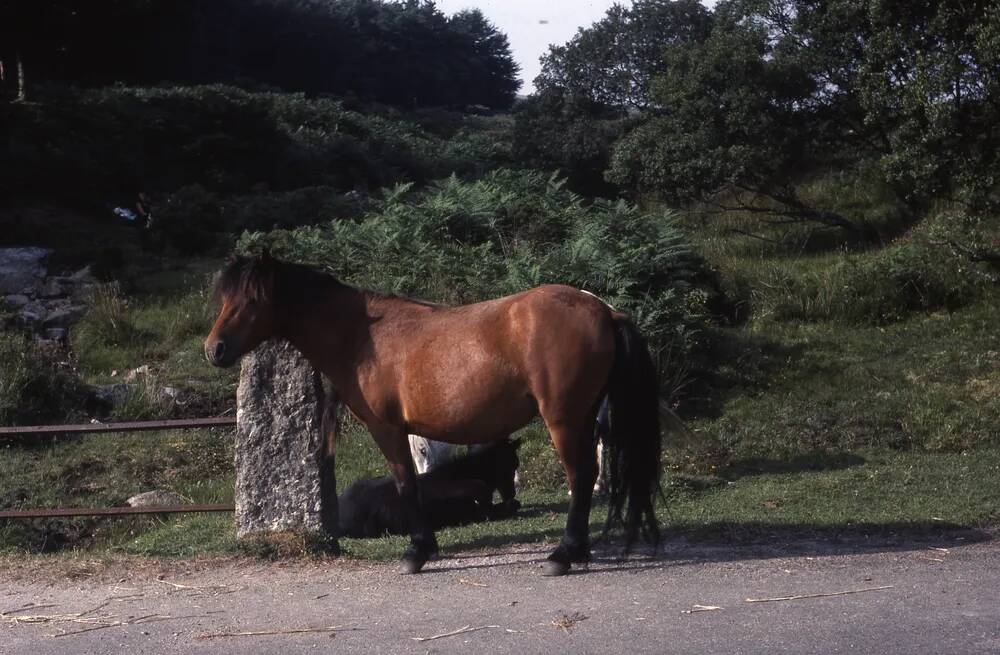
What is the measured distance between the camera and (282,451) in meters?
7.48

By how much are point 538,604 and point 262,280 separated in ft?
8.90

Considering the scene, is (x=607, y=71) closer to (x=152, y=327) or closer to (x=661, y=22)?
(x=661, y=22)

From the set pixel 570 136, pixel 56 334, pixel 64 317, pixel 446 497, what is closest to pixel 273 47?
pixel 570 136

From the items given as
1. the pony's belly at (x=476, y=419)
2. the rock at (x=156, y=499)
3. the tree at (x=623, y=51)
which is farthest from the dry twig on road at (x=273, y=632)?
the tree at (x=623, y=51)

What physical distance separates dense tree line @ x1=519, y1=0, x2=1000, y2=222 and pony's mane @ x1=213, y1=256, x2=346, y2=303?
33.3 ft

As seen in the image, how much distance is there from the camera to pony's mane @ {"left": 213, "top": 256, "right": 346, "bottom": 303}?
270 inches

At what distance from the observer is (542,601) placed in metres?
5.93

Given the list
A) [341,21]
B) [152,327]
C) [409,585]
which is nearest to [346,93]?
[341,21]

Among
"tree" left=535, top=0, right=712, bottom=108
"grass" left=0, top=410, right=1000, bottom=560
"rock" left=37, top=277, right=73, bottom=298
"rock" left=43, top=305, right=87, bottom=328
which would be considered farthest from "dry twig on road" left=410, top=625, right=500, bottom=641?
"tree" left=535, top=0, right=712, bottom=108

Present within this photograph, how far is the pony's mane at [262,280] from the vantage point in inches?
270

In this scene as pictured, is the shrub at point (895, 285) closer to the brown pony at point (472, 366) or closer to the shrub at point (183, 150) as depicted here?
the brown pony at point (472, 366)

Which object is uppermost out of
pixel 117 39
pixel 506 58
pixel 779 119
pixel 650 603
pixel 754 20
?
pixel 506 58

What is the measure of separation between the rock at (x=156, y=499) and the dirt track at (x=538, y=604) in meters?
3.66

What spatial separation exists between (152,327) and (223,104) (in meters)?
16.1
